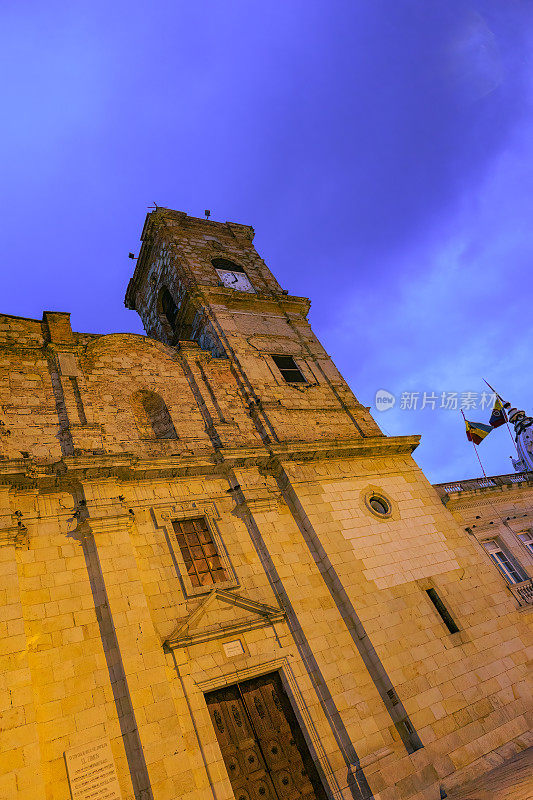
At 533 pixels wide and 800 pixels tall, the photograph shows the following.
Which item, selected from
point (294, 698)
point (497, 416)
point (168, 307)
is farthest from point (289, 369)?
point (497, 416)

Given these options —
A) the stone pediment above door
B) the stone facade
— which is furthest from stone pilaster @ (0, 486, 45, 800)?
the stone facade

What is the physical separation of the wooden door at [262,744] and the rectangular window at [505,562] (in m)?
9.47

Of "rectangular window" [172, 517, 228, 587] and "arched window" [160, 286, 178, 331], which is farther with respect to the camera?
"arched window" [160, 286, 178, 331]

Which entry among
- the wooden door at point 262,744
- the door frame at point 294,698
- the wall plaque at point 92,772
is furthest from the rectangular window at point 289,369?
the wall plaque at point 92,772

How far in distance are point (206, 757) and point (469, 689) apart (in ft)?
20.7

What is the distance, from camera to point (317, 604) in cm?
1147

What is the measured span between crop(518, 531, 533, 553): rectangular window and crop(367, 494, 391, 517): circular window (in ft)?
21.5

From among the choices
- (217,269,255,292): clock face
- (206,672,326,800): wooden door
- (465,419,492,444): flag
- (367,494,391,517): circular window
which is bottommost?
(206,672,326,800): wooden door

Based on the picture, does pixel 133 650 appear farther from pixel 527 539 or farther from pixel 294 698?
pixel 527 539

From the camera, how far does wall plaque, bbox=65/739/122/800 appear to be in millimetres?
7730

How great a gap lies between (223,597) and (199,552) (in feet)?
4.05

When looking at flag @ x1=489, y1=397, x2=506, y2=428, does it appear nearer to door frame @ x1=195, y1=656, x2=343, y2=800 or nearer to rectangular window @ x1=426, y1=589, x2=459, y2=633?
rectangular window @ x1=426, y1=589, x2=459, y2=633

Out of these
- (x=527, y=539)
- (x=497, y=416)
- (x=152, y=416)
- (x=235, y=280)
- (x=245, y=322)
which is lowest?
(x=527, y=539)

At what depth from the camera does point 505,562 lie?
16562mm
